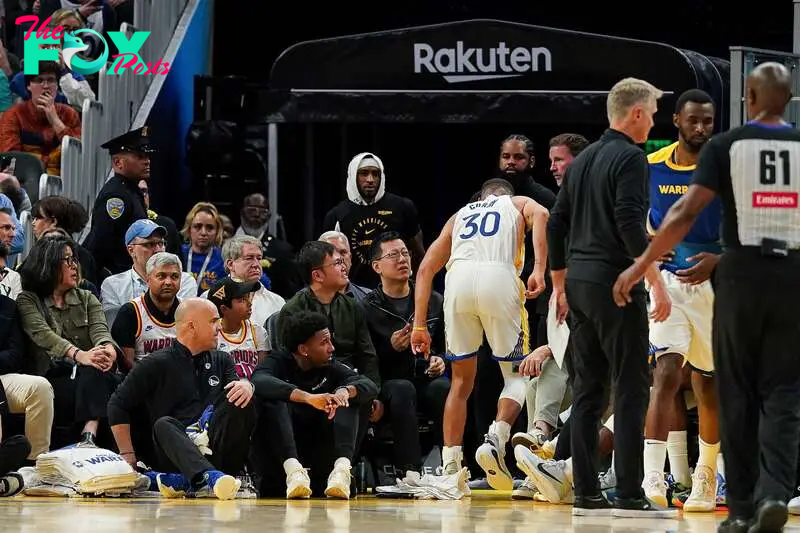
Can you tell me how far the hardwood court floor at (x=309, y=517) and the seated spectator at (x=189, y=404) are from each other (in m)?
0.37

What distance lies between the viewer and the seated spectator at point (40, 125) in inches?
565

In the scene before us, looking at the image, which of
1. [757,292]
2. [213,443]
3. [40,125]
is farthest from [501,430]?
[40,125]

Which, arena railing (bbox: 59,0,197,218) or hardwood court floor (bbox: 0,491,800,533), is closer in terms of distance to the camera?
hardwood court floor (bbox: 0,491,800,533)

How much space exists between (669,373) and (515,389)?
1.41 meters

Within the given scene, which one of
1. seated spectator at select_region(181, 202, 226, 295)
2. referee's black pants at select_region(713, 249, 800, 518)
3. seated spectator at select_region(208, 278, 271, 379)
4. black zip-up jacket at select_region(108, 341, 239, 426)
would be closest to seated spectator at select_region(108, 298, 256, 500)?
black zip-up jacket at select_region(108, 341, 239, 426)

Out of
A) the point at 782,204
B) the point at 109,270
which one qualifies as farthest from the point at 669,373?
the point at 109,270

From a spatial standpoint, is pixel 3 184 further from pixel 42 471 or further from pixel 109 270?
pixel 42 471

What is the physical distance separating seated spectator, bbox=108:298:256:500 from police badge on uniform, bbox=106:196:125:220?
7.02 feet

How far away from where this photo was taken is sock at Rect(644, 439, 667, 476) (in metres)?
9.00

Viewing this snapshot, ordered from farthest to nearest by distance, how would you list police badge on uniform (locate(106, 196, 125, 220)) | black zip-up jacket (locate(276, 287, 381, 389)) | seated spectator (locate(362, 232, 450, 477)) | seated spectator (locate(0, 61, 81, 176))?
seated spectator (locate(0, 61, 81, 176))
police badge on uniform (locate(106, 196, 125, 220))
seated spectator (locate(362, 232, 450, 477))
black zip-up jacket (locate(276, 287, 381, 389))

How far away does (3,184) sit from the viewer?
12.8 meters

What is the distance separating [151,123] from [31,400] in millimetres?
5423

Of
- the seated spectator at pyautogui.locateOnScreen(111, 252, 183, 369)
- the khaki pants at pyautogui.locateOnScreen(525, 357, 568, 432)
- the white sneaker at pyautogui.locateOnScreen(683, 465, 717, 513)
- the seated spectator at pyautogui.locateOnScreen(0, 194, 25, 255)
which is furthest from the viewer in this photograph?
the seated spectator at pyautogui.locateOnScreen(0, 194, 25, 255)

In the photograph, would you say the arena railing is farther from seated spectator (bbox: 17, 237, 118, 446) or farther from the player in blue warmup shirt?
the player in blue warmup shirt
